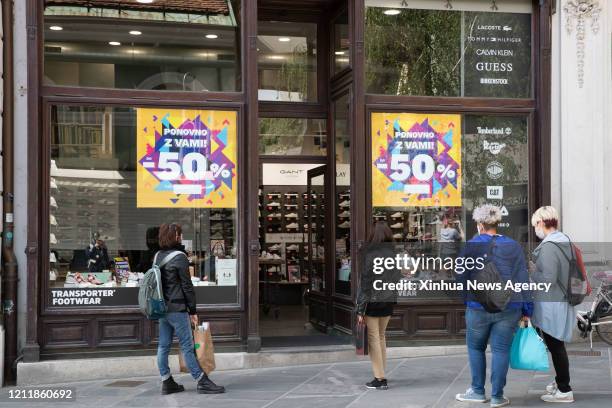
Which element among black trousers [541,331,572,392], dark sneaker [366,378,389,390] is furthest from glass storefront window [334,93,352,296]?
black trousers [541,331,572,392]

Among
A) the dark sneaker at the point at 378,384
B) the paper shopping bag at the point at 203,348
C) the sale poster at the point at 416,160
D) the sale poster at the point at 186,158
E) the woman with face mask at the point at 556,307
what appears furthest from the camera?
the sale poster at the point at 416,160

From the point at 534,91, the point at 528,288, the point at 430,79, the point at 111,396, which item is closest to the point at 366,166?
the point at 430,79

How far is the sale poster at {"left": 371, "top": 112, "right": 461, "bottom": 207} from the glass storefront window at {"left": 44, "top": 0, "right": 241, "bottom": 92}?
223cm

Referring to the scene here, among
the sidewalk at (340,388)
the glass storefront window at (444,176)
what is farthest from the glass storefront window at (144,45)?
the sidewalk at (340,388)

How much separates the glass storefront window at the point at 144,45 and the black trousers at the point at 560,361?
17.4 feet

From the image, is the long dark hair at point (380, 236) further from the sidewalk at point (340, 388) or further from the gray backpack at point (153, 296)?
the gray backpack at point (153, 296)

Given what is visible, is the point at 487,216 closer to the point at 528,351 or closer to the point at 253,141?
the point at 528,351

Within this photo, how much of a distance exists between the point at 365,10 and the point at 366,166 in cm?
221

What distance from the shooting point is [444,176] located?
37.6 feet

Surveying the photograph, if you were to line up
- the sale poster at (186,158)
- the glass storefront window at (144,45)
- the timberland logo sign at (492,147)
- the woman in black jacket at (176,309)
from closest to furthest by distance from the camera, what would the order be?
the woman in black jacket at (176,309) → the glass storefront window at (144,45) → the sale poster at (186,158) → the timberland logo sign at (492,147)

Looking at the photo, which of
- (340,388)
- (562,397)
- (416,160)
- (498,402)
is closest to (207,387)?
(340,388)

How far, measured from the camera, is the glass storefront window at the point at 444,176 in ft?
37.0

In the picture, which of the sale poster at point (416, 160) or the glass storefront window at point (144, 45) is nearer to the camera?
the glass storefront window at point (144, 45)

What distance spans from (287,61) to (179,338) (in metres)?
5.04
